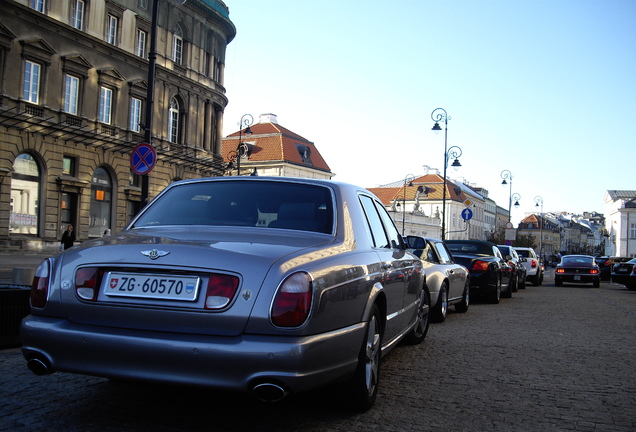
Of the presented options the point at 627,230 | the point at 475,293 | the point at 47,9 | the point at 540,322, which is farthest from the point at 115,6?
the point at 627,230

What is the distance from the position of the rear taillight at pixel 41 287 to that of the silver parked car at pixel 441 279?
20.7 ft

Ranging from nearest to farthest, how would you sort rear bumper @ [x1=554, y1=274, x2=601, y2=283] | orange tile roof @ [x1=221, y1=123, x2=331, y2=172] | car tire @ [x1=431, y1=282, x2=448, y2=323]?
car tire @ [x1=431, y1=282, x2=448, y2=323] → rear bumper @ [x1=554, y1=274, x2=601, y2=283] → orange tile roof @ [x1=221, y1=123, x2=331, y2=172]

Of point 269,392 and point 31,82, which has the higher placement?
point 31,82

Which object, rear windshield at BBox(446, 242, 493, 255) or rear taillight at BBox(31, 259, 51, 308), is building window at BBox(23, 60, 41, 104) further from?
rear taillight at BBox(31, 259, 51, 308)

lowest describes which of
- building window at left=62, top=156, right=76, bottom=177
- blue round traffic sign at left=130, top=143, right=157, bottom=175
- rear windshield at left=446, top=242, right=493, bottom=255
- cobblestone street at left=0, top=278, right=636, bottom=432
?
cobblestone street at left=0, top=278, right=636, bottom=432

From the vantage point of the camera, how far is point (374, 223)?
220 inches

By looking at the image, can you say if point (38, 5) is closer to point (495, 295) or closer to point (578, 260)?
point (495, 295)

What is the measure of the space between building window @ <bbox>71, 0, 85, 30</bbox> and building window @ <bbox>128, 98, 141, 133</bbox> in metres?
5.47

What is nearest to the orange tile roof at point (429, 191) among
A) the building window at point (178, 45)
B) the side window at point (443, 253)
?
the building window at point (178, 45)

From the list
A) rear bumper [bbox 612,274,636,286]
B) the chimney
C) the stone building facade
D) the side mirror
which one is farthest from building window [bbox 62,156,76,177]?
the chimney

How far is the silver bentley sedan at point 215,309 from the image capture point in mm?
3436

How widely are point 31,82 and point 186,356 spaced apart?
3052 centimetres

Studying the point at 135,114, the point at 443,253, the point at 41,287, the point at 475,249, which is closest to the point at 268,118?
the point at 135,114

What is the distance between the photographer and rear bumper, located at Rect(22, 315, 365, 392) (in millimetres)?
3391
